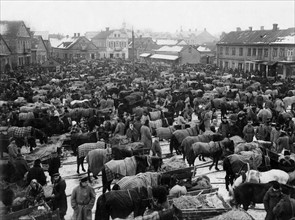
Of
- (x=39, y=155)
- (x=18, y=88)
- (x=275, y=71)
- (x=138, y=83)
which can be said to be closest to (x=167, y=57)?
(x=275, y=71)

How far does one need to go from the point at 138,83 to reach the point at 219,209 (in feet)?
83.7

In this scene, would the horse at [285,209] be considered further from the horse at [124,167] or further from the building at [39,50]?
the building at [39,50]

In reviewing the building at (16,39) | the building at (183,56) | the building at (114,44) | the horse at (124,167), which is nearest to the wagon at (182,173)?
the horse at (124,167)

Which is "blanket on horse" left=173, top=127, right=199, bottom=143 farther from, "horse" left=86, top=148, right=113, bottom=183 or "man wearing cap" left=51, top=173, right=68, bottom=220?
"man wearing cap" left=51, top=173, right=68, bottom=220

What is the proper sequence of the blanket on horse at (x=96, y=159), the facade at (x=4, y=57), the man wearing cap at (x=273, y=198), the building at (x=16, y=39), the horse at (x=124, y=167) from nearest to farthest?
the man wearing cap at (x=273, y=198) → the horse at (x=124, y=167) → the blanket on horse at (x=96, y=159) → the facade at (x=4, y=57) → the building at (x=16, y=39)

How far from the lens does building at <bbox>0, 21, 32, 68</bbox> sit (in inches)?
1981

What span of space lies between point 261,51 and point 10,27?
3526 centimetres

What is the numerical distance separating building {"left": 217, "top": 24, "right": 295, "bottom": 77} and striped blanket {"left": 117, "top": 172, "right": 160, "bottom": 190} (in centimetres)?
3285

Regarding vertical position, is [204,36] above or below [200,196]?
above

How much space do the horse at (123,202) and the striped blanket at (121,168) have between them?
5.58ft

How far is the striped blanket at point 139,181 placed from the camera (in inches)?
355

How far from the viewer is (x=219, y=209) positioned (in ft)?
27.4

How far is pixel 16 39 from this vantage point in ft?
166

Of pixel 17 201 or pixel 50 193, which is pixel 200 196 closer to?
pixel 50 193
